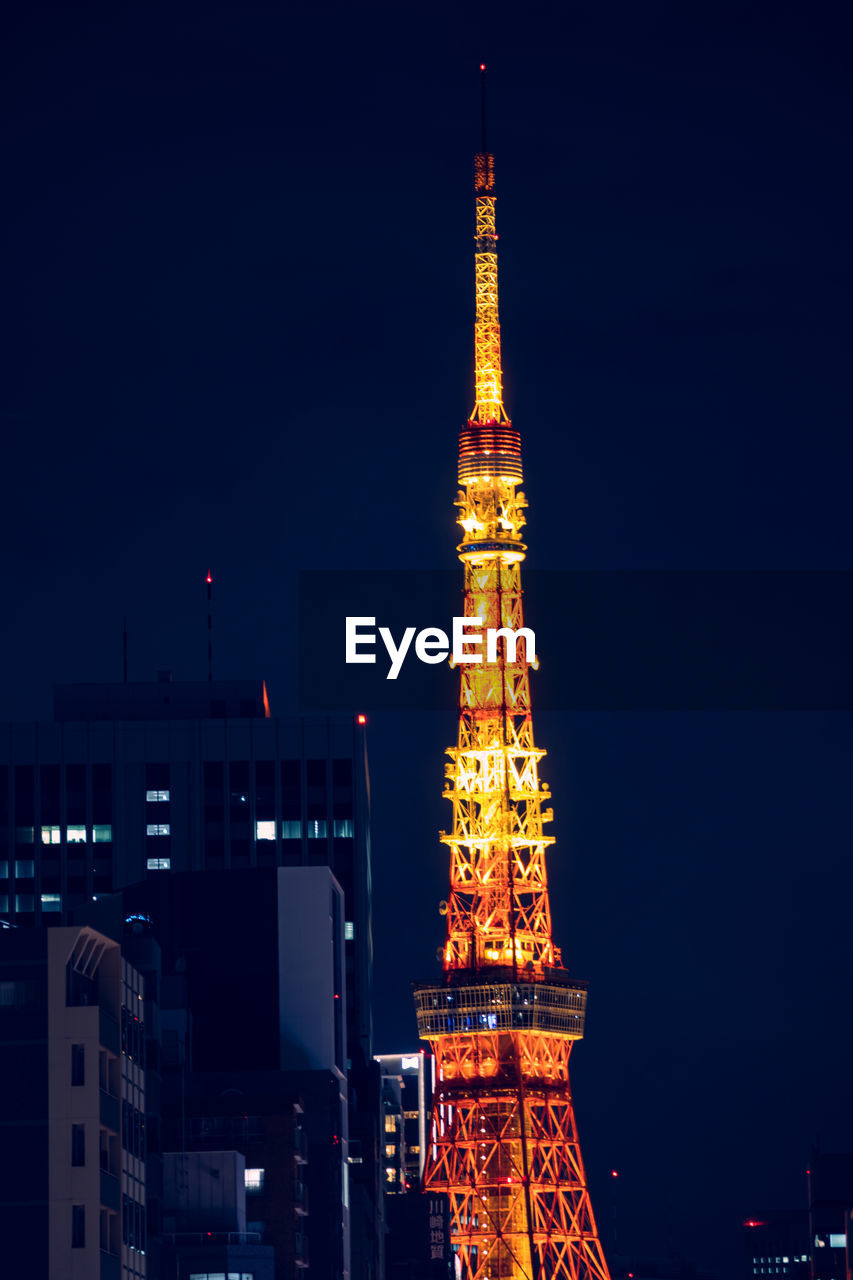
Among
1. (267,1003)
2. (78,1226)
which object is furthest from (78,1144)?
(267,1003)

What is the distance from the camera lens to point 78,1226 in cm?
10700

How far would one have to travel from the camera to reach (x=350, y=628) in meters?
162

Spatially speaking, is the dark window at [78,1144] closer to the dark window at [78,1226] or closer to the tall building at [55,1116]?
the tall building at [55,1116]

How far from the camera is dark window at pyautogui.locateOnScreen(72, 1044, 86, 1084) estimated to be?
10850 cm

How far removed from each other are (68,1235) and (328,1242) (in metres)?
54.1

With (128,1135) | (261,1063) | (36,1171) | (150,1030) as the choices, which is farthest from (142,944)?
(261,1063)

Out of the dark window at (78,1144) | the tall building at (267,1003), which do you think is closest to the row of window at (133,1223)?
the dark window at (78,1144)

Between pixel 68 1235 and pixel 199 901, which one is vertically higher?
pixel 199 901

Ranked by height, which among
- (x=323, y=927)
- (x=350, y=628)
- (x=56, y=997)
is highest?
(x=350, y=628)

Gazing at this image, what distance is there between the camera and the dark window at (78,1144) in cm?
10744

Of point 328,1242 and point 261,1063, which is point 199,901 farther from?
point 328,1242

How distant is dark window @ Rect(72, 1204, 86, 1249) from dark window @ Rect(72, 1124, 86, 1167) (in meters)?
1.65

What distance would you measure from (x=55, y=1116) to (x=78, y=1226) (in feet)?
13.8

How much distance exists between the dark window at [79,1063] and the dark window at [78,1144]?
180cm
